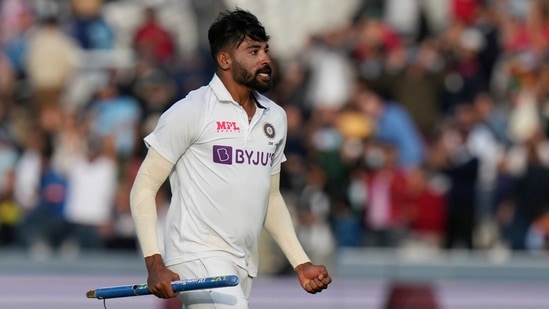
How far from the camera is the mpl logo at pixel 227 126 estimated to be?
257 inches

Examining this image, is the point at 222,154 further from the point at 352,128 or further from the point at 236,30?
the point at 352,128

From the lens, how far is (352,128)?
50.2 ft

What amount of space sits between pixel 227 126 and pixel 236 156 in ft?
0.46

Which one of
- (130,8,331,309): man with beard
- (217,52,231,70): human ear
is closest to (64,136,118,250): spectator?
(130,8,331,309): man with beard

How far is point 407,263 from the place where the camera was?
13.3 meters

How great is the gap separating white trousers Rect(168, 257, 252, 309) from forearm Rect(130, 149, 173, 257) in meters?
0.23

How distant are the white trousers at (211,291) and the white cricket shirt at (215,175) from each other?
35 millimetres

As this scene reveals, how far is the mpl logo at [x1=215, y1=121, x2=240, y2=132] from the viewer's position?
6527 mm

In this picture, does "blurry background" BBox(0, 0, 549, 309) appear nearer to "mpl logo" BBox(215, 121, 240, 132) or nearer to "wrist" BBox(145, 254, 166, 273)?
"mpl logo" BBox(215, 121, 240, 132)

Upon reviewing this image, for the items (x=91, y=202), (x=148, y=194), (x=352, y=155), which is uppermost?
(x=148, y=194)

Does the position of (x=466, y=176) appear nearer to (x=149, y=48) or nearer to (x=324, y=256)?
(x=324, y=256)

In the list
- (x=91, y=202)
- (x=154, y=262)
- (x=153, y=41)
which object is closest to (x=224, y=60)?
(x=154, y=262)

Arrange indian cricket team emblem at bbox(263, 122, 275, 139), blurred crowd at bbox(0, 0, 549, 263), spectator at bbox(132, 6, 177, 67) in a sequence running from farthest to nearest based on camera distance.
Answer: spectator at bbox(132, 6, 177, 67), blurred crowd at bbox(0, 0, 549, 263), indian cricket team emblem at bbox(263, 122, 275, 139)

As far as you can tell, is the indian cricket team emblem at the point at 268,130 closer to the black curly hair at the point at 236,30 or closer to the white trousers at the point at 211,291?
the black curly hair at the point at 236,30
